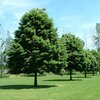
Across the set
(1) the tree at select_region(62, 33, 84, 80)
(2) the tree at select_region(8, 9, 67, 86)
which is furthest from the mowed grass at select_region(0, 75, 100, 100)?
(1) the tree at select_region(62, 33, 84, 80)

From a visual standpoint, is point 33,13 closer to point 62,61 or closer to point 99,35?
point 62,61

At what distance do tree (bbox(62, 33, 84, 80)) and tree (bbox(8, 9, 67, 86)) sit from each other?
19.7 m

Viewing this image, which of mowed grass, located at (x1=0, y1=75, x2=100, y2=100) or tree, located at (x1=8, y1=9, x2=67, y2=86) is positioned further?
tree, located at (x1=8, y1=9, x2=67, y2=86)

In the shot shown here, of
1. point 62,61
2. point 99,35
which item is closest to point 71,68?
point 62,61

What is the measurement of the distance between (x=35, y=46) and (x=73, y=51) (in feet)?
73.0

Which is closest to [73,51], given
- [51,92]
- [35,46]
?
[35,46]

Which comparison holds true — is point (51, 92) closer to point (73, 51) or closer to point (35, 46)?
point (35, 46)

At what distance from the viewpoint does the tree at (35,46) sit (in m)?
37.1

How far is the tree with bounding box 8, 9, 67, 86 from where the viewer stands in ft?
122

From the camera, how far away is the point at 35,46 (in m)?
37.8

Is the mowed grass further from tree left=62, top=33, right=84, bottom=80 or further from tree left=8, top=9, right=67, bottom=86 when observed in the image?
tree left=62, top=33, right=84, bottom=80

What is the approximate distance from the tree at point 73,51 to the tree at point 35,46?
64.6 feet

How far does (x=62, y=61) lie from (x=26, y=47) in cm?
423

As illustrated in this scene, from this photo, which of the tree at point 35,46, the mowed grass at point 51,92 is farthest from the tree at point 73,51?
the tree at point 35,46
